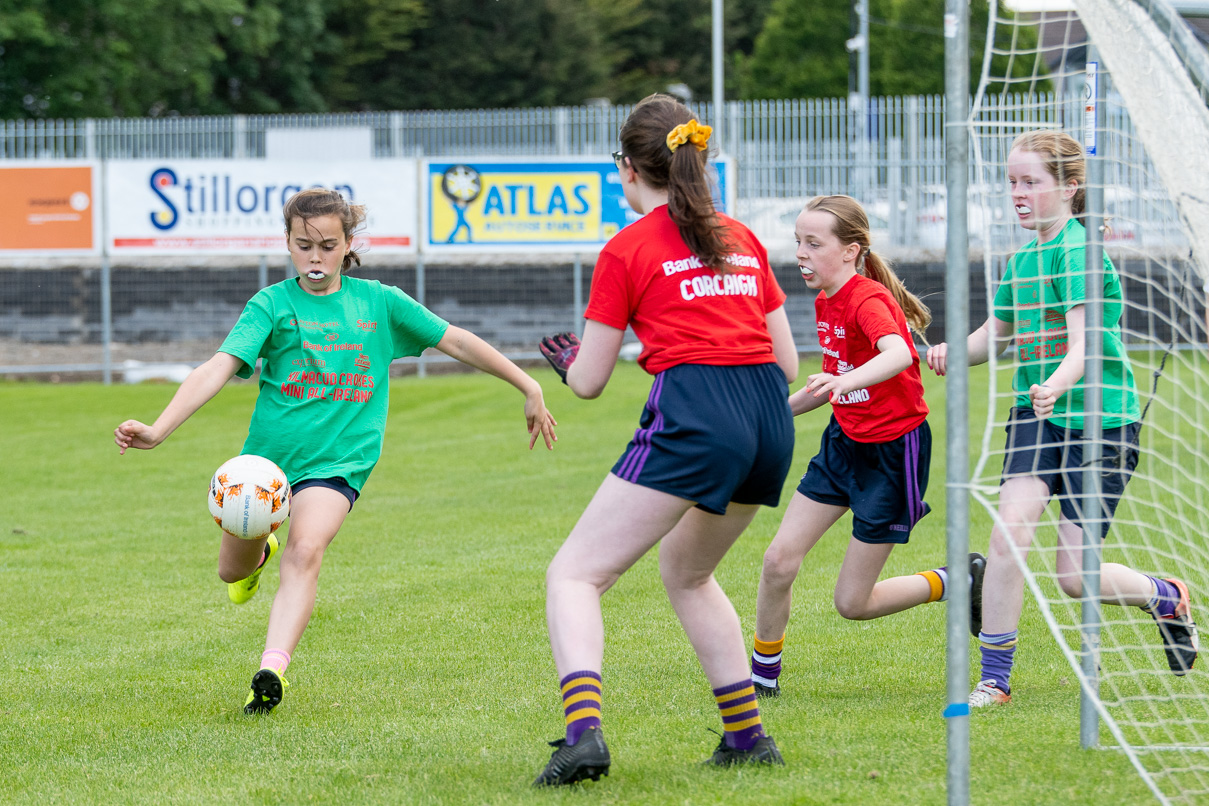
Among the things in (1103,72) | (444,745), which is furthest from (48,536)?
(1103,72)

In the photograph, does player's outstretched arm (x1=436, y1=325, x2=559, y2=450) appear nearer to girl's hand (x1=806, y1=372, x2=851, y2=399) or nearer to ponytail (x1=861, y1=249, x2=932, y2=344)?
girl's hand (x1=806, y1=372, x2=851, y2=399)

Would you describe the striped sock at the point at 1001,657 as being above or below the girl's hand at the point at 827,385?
below

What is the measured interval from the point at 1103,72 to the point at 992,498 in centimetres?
250

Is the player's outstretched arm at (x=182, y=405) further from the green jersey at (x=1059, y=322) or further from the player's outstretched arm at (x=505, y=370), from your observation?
the green jersey at (x=1059, y=322)

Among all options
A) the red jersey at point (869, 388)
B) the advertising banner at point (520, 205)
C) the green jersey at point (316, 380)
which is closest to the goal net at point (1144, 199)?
the red jersey at point (869, 388)

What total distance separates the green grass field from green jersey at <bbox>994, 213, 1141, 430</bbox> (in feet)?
3.32

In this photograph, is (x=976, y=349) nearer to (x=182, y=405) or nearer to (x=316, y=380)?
(x=316, y=380)

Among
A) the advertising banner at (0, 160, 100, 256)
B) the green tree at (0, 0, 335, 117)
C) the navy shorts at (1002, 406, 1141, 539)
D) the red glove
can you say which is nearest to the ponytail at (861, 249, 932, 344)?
the navy shorts at (1002, 406, 1141, 539)

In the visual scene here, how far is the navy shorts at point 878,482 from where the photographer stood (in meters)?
4.72

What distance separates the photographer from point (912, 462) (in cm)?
A: 475

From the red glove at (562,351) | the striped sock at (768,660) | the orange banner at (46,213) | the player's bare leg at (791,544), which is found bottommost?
the striped sock at (768,660)

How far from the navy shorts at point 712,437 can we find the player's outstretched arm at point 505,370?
1.05m

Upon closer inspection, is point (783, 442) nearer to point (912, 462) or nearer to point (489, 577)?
point (912, 462)

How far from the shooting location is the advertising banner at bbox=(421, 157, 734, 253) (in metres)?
18.5
